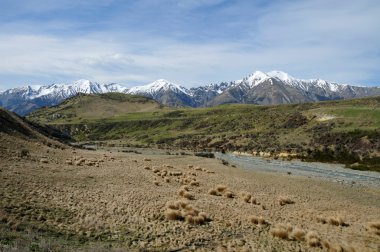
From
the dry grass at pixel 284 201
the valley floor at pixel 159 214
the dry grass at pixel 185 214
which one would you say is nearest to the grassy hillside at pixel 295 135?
the dry grass at pixel 284 201

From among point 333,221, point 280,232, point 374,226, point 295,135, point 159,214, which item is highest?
point 295,135

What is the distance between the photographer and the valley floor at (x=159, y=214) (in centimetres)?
2012

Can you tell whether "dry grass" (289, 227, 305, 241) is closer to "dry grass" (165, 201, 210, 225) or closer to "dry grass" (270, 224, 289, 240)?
"dry grass" (270, 224, 289, 240)

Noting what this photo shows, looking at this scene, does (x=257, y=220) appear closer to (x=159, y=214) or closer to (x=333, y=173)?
(x=159, y=214)

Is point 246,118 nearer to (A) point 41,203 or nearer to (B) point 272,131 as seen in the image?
(B) point 272,131

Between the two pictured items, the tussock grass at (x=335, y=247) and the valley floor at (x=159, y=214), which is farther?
the tussock grass at (x=335, y=247)

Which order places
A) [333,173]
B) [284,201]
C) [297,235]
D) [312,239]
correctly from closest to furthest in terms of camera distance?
[312,239] → [297,235] → [284,201] → [333,173]

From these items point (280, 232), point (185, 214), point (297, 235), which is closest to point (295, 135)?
point (185, 214)

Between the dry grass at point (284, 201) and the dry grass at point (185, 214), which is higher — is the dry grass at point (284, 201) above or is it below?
below

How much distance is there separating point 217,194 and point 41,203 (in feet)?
56.7

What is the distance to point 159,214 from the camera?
85.4ft

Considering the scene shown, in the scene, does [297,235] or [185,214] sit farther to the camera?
[185,214]

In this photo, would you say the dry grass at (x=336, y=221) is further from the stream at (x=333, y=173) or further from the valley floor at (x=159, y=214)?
the stream at (x=333, y=173)

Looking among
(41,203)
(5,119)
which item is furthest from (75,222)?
(5,119)
